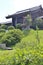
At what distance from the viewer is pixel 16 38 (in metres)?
24.2

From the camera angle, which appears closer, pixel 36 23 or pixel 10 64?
pixel 10 64

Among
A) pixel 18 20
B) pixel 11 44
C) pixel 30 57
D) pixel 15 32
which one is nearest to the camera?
pixel 30 57

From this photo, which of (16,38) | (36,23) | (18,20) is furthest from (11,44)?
(18,20)

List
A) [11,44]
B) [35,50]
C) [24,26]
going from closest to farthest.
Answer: [35,50], [11,44], [24,26]

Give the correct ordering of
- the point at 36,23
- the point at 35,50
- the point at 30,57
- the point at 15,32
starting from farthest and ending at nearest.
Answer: the point at 36,23 → the point at 15,32 → the point at 35,50 → the point at 30,57

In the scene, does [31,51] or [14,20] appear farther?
[14,20]

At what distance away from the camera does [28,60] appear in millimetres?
7961

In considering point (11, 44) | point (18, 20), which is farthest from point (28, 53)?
point (18, 20)

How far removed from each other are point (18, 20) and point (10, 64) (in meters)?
28.0

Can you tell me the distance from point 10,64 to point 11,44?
15.2 meters

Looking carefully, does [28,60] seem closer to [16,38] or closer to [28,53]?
[28,53]

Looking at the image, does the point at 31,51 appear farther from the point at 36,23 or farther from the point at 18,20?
the point at 18,20

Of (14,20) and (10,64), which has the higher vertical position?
(10,64)

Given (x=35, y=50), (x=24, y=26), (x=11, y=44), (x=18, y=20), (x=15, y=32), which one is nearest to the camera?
(x=35, y=50)
